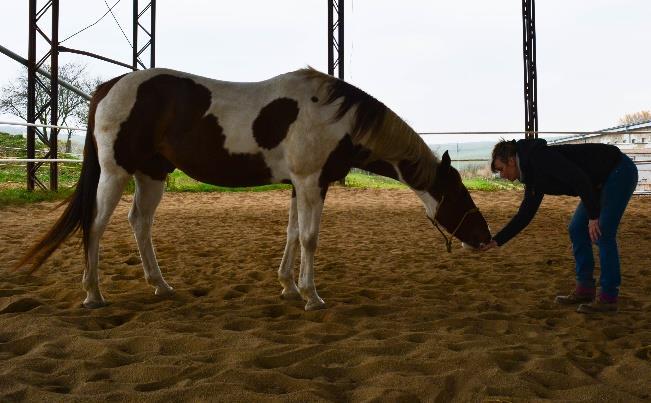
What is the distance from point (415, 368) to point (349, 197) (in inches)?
402

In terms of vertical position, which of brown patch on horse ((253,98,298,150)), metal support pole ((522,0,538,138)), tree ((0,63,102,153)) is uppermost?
tree ((0,63,102,153))

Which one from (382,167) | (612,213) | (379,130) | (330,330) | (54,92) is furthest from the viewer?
(54,92)

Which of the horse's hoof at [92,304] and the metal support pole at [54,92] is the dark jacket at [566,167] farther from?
the metal support pole at [54,92]

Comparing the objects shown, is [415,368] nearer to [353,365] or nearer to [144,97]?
[353,365]

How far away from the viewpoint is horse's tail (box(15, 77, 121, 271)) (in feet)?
11.0

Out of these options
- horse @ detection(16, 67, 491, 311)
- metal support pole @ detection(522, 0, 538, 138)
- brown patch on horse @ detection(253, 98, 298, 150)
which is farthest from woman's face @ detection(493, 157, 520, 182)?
metal support pole @ detection(522, 0, 538, 138)

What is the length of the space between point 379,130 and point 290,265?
1.11m

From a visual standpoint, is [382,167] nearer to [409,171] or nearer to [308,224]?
[409,171]

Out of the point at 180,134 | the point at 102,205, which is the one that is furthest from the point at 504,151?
the point at 102,205

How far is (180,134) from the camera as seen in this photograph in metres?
3.37

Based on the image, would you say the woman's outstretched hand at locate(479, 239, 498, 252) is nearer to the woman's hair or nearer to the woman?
the woman

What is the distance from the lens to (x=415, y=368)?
2158 millimetres

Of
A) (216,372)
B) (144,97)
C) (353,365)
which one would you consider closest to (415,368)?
(353,365)

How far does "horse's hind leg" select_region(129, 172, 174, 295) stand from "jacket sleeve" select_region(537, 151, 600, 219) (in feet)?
8.51
